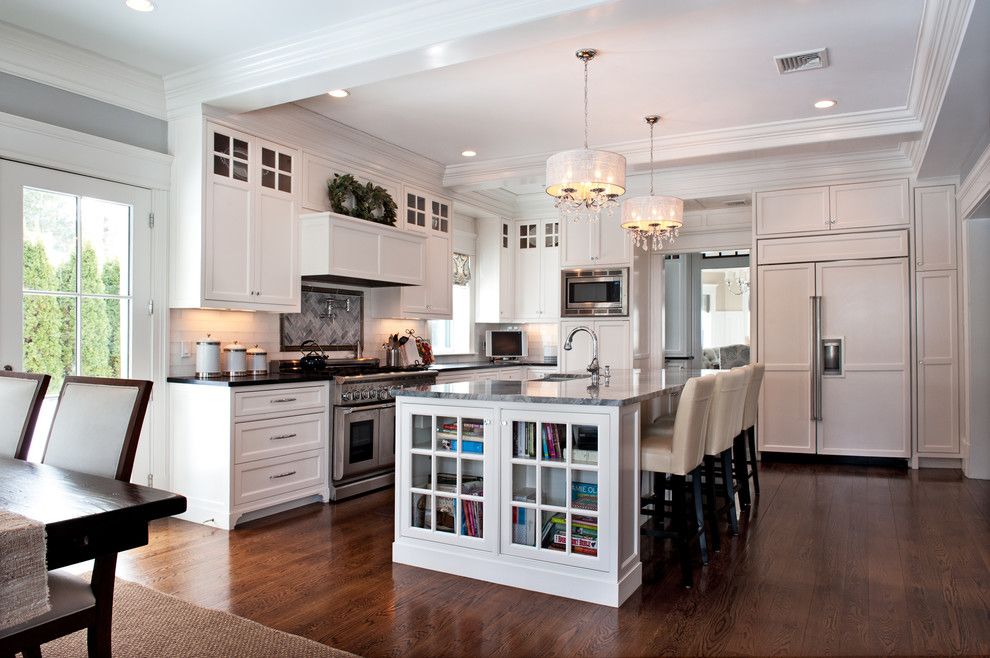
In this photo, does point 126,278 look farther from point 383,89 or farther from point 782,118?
point 782,118

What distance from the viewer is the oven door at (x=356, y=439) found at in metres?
4.59

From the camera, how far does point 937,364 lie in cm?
562

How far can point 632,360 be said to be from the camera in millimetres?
6672

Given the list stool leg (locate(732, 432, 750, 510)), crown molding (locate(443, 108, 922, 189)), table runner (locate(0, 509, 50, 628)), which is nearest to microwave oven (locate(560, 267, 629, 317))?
crown molding (locate(443, 108, 922, 189))

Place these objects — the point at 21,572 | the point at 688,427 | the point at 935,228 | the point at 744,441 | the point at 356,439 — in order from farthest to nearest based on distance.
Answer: the point at 935,228 < the point at 356,439 < the point at 744,441 < the point at 688,427 < the point at 21,572

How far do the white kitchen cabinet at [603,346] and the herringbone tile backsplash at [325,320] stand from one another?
213 cm

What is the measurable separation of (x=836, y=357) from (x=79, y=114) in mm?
5816

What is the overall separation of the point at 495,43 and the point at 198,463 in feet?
9.57

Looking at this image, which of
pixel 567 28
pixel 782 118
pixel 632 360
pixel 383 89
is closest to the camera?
pixel 567 28

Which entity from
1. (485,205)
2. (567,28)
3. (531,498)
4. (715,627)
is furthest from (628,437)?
(485,205)

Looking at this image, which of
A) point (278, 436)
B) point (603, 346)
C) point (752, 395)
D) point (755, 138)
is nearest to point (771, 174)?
point (755, 138)

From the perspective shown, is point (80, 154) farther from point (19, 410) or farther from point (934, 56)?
point (934, 56)

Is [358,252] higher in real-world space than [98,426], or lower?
higher

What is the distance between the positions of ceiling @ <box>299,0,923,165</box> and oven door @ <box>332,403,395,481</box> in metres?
2.10
